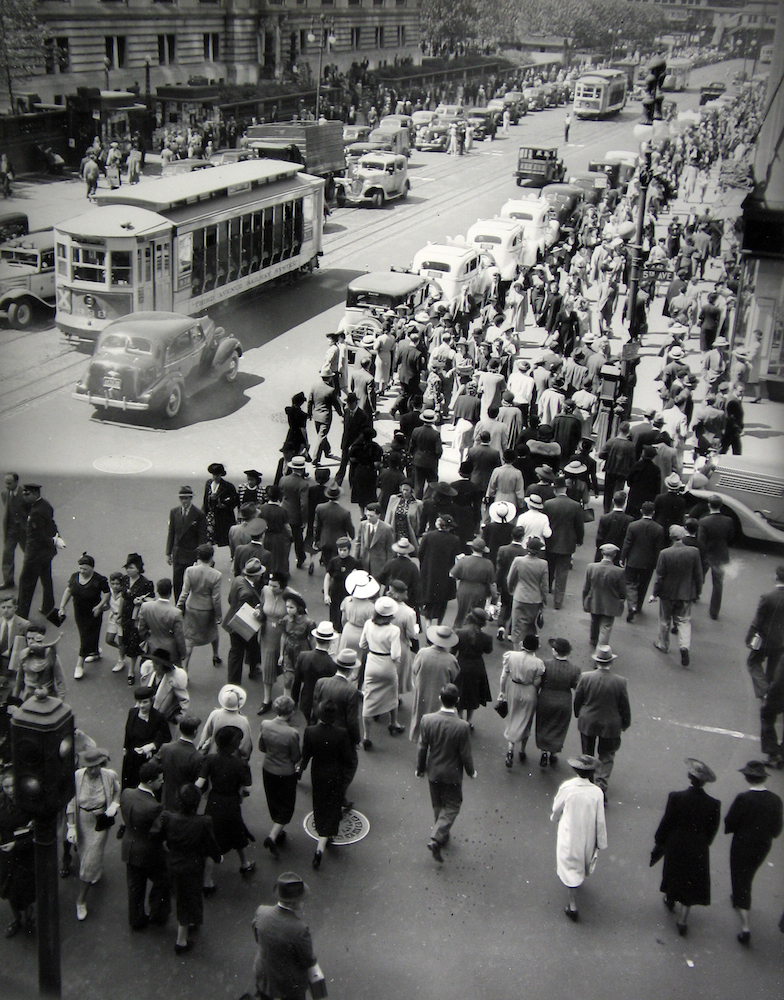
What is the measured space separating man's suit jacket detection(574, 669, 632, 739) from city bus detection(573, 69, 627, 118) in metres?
48.1

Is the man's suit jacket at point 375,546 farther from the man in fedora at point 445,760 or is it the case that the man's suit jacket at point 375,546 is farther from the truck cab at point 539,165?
the truck cab at point 539,165

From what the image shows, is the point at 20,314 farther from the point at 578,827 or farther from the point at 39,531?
the point at 578,827

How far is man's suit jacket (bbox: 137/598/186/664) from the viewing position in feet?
30.9

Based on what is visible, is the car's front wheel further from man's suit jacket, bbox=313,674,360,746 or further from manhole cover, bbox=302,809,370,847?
manhole cover, bbox=302,809,370,847

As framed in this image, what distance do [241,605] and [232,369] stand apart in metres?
10.3

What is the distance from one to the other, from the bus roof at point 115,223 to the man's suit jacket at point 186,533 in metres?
9.93

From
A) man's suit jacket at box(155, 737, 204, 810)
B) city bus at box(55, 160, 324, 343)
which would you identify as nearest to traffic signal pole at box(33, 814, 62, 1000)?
man's suit jacket at box(155, 737, 204, 810)

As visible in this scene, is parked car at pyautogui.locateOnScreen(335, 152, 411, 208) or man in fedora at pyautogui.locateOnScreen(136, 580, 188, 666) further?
parked car at pyautogui.locateOnScreen(335, 152, 411, 208)

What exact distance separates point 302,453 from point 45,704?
9404 millimetres

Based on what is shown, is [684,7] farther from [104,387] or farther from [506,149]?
[506,149]

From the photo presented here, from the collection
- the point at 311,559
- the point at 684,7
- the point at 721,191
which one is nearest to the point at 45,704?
the point at 311,559

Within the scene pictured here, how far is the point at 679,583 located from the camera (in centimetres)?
1086

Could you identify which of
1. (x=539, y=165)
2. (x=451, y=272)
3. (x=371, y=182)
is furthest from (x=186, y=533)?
(x=539, y=165)

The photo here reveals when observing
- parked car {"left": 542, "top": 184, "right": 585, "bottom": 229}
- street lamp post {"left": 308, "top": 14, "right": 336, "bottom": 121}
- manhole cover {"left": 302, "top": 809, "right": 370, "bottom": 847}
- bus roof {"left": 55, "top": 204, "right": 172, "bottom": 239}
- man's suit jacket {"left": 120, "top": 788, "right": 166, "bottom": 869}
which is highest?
street lamp post {"left": 308, "top": 14, "right": 336, "bottom": 121}
